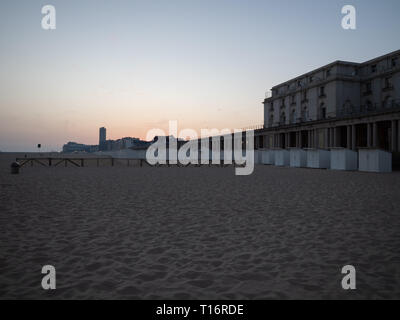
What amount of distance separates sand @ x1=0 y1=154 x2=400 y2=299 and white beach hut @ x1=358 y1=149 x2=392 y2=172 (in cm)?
1976

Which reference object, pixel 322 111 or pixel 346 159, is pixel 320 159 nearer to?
pixel 346 159

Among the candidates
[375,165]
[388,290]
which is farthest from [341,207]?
[375,165]

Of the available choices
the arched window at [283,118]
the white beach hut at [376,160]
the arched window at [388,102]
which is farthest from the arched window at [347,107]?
the white beach hut at [376,160]

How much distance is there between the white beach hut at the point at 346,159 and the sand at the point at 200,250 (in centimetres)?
2167

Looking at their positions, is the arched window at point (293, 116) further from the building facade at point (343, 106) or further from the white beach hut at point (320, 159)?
the white beach hut at point (320, 159)

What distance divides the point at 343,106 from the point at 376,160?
30.1 meters

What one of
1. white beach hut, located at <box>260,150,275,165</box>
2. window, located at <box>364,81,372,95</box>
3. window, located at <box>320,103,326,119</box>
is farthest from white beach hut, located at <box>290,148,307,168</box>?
window, located at <box>364,81,372,95</box>

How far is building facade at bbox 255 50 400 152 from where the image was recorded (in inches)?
1677

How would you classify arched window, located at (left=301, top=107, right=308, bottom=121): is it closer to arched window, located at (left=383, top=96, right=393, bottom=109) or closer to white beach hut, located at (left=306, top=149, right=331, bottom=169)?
arched window, located at (left=383, top=96, right=393, bottom=109)

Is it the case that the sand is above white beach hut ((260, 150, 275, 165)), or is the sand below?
below

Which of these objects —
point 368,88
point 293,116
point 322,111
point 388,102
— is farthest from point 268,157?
point 368,88
